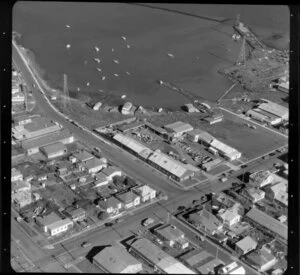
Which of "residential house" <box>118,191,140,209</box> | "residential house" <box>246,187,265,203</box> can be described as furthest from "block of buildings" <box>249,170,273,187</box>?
"residential house" <box>118,191,140,209</box>

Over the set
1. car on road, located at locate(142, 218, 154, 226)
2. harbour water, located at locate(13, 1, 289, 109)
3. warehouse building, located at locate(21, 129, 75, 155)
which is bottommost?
car on road, located at locate(142, 218, 154, 226)

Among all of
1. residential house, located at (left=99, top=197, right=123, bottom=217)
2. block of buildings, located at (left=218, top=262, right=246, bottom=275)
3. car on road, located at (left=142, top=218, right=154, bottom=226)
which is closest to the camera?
block of buildings, located at (left=218, top=262, right=246, bottom=275)

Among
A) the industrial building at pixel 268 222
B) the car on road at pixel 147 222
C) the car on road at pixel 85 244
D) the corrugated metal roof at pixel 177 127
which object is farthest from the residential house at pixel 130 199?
the industrial building at pixel 268 222

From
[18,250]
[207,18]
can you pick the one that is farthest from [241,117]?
[18,250]

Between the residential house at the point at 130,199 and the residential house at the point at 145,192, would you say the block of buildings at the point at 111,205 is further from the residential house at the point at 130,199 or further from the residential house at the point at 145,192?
the residential house at the point at 145,192

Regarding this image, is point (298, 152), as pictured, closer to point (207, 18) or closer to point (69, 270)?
point (207, 18)

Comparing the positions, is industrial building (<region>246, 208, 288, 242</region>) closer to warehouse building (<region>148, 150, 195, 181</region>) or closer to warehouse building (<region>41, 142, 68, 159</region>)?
warehouse building (<region>148, 150, 195, 181</region>)
